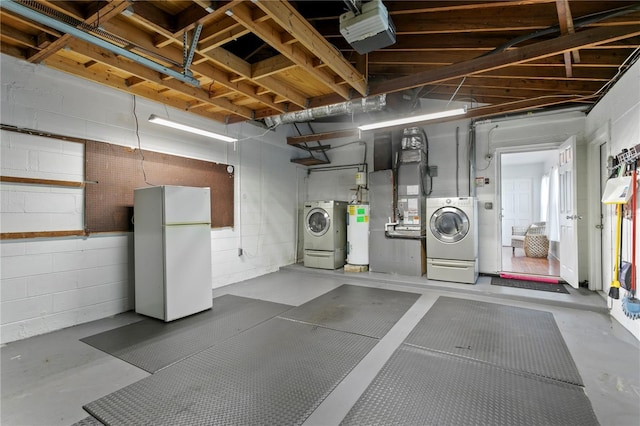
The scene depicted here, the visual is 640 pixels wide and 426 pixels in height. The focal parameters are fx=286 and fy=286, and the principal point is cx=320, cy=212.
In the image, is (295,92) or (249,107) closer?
(295,92)

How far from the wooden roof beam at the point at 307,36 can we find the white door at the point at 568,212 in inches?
133

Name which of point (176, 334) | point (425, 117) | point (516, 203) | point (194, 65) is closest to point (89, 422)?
point (176, 334)

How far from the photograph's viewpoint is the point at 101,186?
3.59 m

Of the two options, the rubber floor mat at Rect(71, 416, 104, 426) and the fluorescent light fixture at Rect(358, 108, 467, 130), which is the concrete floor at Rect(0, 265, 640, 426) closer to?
the rubber floor mat at Rect(71, 416, 104, 426)

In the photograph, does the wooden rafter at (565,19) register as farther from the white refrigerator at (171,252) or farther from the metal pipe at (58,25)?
the white refrigerator at (171,252)

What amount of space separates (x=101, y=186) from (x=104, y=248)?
78cm

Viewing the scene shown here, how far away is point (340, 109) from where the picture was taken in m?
4.41

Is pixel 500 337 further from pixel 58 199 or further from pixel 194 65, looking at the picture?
pixel 58 199

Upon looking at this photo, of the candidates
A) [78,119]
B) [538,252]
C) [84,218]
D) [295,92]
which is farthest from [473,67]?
[538,252]

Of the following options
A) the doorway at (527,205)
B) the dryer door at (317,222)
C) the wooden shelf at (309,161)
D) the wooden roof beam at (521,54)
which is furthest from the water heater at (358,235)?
the doorway at (527,205)

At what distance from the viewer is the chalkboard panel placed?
3.50 metres

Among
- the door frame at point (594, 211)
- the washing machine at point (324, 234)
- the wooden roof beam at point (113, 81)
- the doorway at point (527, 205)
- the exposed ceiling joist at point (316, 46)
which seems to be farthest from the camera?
the doorway at point (527, 205)

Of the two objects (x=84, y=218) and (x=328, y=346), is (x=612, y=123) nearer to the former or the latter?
(x=328, y=346)

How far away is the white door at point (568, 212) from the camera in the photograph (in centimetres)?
414
